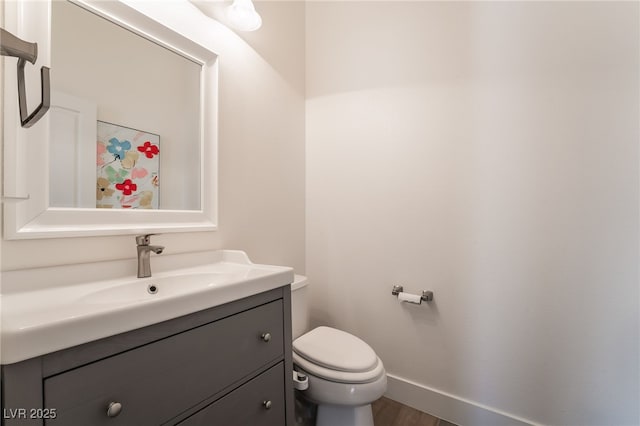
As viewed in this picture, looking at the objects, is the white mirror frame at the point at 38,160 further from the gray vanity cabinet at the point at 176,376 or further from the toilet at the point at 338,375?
the toilet at the point at 338,375

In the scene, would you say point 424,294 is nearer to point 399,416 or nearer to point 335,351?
point 335,351

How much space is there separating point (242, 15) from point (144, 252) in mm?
1104

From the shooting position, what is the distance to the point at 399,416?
1509 millimetres

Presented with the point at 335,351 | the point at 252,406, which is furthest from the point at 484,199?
the point at 252,406

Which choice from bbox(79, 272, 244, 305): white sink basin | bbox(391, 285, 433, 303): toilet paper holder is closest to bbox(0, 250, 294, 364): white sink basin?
bbox(79, 272, 244, 305): white sink basin

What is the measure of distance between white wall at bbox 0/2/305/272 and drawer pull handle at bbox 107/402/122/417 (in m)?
0.51

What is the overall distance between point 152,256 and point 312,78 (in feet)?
4.77

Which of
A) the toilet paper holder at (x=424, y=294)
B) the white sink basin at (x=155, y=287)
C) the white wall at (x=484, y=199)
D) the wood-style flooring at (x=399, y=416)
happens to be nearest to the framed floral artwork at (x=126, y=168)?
the white sink basin at (x=155, y=287)

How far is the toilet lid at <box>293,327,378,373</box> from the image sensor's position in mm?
1181

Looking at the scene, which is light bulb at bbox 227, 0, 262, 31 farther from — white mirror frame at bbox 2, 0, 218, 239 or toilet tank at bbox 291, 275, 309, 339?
toilet tank at bbox 291, 275, 309, 339

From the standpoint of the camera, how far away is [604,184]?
1127 mm

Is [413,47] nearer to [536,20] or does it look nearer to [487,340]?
[536,20]

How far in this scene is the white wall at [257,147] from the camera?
48.3 inches

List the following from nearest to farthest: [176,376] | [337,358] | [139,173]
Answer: [176,376] < [139,173] < [337,358]
